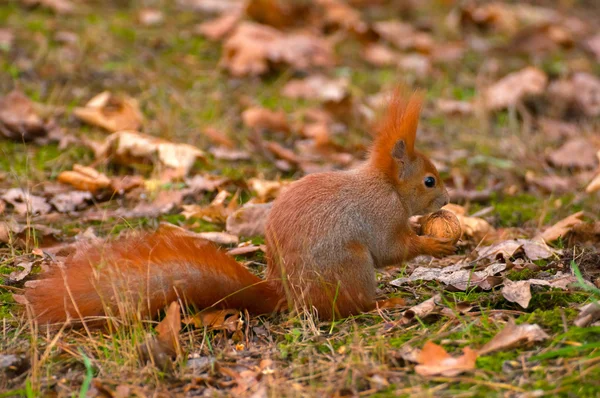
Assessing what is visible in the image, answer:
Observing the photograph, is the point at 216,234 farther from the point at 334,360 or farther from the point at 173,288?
the point at 334,360

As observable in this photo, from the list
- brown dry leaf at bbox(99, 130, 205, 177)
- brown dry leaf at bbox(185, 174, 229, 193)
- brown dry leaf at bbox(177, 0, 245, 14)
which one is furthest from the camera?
brown dry leaf at bbox(177, 0, 245, 14)

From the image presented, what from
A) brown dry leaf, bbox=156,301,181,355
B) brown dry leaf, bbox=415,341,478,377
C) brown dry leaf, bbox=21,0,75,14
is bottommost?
brown dry leaf, bbox=156,301,181,355

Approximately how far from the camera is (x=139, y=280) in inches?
94.2

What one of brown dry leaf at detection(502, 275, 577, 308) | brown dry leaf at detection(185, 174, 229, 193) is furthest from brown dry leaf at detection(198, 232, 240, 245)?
brown dry leaf at detection(502, 275, 577, 308)

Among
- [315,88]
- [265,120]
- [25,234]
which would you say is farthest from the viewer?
[315,88]

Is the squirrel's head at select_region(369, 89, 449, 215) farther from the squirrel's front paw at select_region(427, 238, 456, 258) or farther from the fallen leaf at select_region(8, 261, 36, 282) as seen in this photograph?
the fallen leaf at select_region(8, 261, 36, 282)

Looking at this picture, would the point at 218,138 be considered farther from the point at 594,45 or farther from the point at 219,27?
the point at 594,45

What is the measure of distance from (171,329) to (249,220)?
1.17 metres

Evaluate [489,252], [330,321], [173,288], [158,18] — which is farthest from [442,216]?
[158,18]

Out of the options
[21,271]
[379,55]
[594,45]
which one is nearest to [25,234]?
[21,271]

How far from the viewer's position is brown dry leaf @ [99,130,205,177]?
13.7ft

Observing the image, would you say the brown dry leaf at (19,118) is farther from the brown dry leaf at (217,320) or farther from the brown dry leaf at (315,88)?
the brown dry leaf at (217,320)

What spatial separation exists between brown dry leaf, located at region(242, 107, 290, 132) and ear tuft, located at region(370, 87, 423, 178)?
2.29 meters

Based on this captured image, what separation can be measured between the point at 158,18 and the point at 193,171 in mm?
2839
